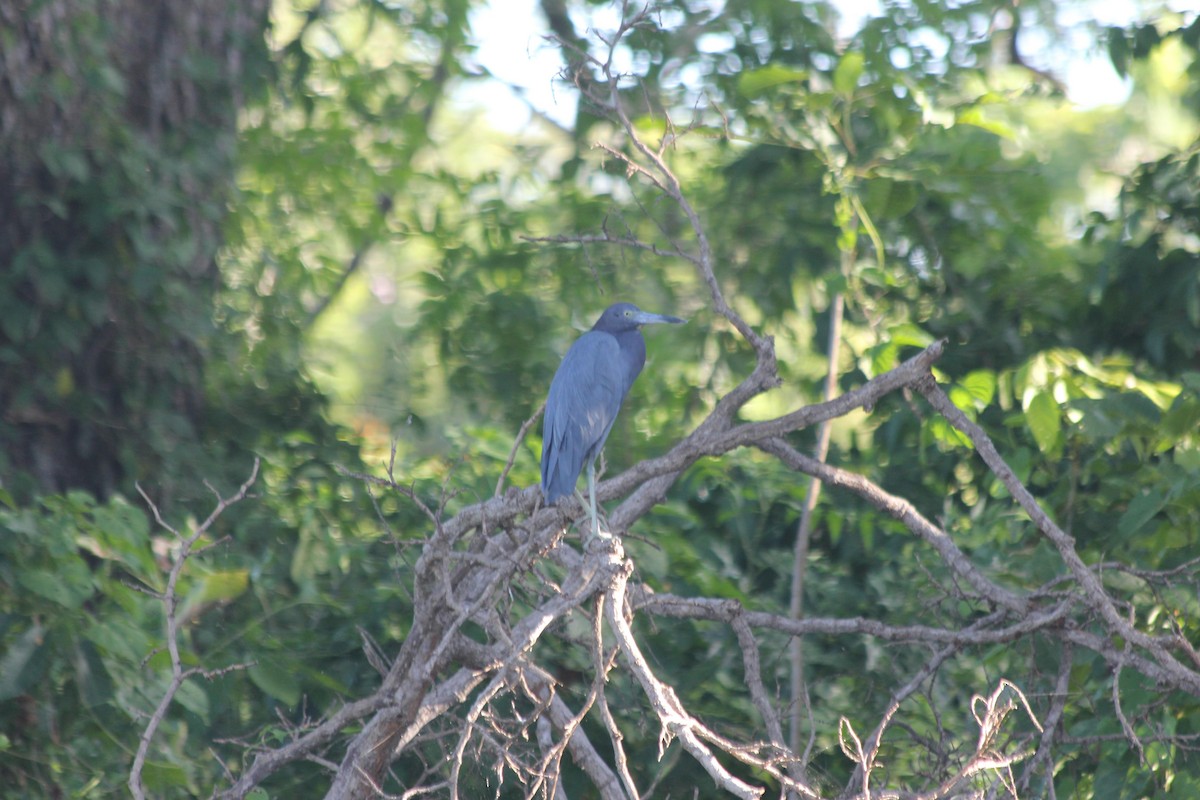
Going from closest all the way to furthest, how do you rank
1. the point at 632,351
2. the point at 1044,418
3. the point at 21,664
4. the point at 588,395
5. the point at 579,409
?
the point at 21,664 < the point at 1044,418 < the point at 579,409 < the point at 588,395 < the point at 632,351

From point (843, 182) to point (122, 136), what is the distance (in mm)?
2740

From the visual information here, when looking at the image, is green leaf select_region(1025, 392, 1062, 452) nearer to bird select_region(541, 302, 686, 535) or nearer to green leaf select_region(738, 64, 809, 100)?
bird select_region(541, 302, 686, 535)

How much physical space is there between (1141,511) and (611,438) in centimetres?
286

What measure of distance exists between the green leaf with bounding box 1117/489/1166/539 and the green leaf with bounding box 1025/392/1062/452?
341mm

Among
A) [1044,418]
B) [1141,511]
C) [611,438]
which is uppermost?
[1044,418]

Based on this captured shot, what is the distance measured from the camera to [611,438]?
5.59 m

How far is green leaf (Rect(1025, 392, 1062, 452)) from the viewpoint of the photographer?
3.36 m

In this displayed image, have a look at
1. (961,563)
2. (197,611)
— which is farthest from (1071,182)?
(197,611)

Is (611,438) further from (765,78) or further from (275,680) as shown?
(275,680)

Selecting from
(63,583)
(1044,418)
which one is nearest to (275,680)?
(63,583)

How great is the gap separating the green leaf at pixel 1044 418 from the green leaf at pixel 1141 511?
13.4 inches

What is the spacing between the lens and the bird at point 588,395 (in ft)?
10.2

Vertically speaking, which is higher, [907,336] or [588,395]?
[907,336]

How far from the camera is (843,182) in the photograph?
163 inches
